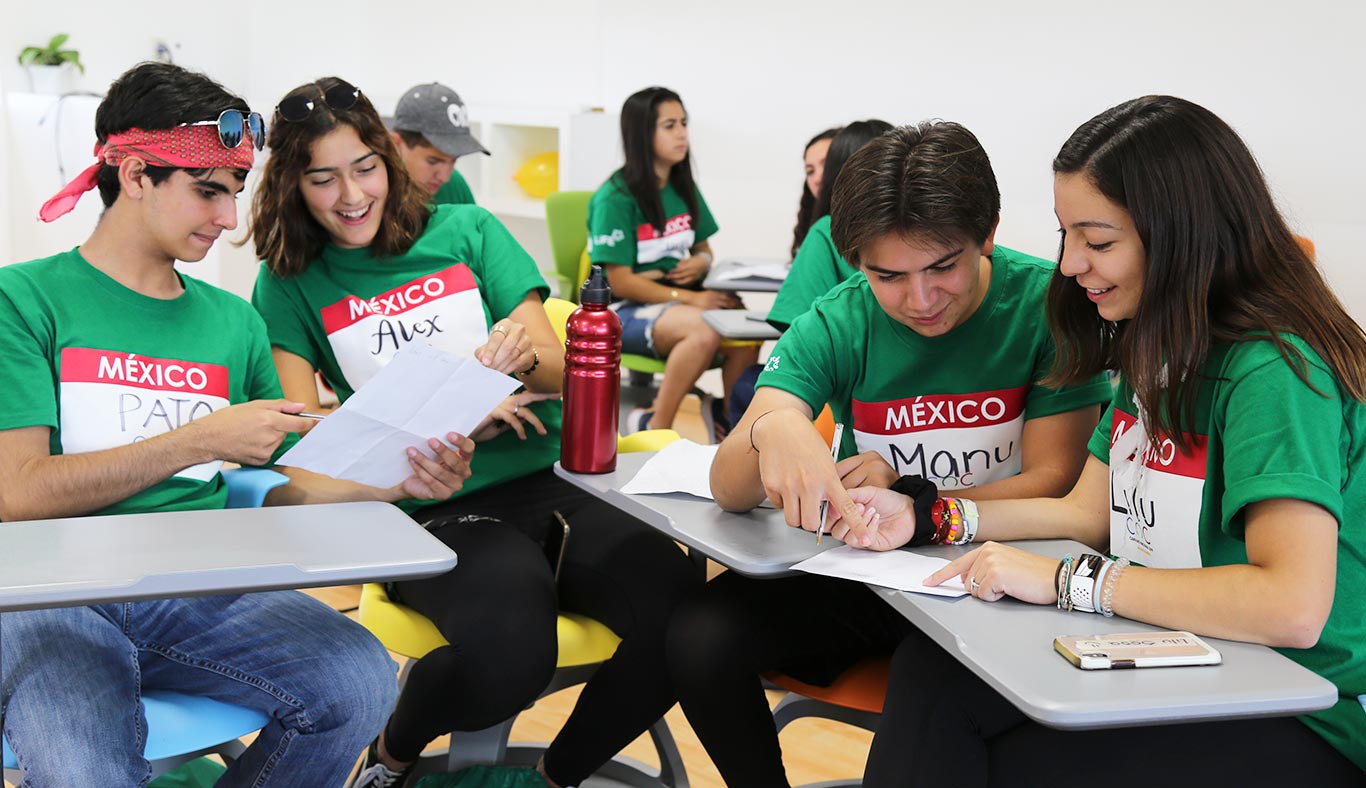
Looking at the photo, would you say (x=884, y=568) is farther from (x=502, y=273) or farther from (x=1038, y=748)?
(x=502, y=273)

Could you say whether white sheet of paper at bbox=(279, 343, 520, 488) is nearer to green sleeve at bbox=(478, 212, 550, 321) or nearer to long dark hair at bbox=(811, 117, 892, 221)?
green sleeve at bbox=(478, 212, 550, 321)

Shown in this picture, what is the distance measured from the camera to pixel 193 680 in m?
1.60

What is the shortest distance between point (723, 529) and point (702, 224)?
2924mm

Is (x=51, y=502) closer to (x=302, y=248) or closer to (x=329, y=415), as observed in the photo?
(x=329, y=415)

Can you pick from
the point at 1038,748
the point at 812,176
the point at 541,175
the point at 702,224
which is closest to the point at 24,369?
the point at 1038,748

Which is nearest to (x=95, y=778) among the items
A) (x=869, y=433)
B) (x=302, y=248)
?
(x=302, y=248)

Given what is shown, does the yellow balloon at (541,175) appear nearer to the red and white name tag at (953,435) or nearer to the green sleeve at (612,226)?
the green sleeve at (612,226)

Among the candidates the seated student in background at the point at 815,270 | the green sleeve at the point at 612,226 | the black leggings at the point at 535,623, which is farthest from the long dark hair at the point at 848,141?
the black leggings at the point at 535,623

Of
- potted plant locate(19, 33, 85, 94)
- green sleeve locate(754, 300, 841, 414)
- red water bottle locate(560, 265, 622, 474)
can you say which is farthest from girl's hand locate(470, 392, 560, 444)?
potted plant locate(19, 33, 85, 94)

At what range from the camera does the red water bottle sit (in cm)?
178

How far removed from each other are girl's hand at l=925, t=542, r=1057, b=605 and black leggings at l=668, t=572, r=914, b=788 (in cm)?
39

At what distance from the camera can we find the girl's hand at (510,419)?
2.01 m

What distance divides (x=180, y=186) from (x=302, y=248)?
32 cm

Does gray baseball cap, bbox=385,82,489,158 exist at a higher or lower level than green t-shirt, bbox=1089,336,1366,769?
higher
